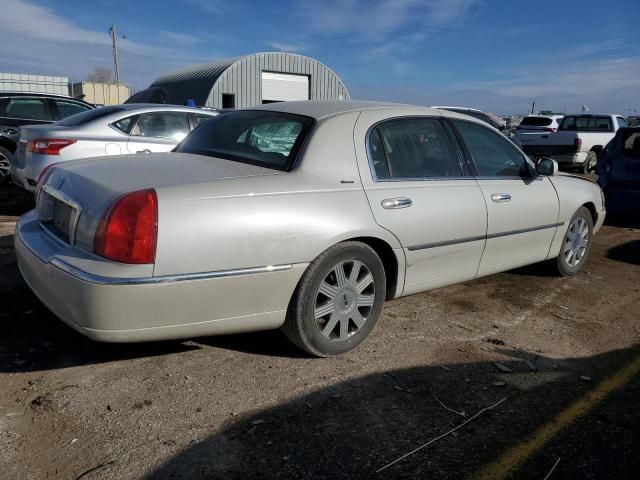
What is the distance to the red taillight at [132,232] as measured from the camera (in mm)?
2648

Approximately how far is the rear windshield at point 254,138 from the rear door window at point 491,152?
139cm

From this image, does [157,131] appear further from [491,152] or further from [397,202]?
[397,202]

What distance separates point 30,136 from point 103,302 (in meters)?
4.97

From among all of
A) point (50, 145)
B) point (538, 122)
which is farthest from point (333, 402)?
point (538, 122)

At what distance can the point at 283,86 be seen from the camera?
2866 centimetres

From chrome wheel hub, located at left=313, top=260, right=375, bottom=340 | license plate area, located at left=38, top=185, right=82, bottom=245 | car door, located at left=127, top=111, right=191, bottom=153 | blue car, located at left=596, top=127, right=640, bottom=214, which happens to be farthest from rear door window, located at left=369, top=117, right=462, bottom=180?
blue car, located at left=596, top=127, right=640, bottom=214

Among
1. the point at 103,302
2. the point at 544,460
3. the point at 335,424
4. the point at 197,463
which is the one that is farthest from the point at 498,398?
the point at 103,302

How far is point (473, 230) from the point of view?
4.03 m

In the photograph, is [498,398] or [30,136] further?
[30,136]

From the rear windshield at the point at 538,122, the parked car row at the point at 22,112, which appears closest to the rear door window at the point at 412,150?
the parked car row at the point at 22,112

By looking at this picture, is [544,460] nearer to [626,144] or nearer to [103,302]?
[103,302]

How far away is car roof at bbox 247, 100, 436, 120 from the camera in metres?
3.62

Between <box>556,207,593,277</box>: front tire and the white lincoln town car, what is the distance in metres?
0.87

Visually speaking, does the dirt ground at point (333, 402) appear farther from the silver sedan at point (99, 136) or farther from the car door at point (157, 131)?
the car door at point (157, 131)
